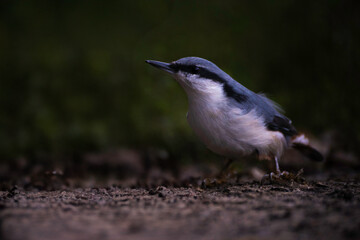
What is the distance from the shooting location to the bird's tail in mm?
4643

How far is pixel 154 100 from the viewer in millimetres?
7465

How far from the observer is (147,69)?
759cm

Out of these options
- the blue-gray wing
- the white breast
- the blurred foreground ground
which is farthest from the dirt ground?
the blue-gray wing

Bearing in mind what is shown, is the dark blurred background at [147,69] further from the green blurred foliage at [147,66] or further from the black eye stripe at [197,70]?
the black eye stripe at [197,70]

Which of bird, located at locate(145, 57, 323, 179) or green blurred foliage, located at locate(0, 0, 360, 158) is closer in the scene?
bird, located at locate(145, 57, 323, 179)

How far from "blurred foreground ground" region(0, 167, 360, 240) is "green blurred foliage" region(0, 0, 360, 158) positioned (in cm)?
348

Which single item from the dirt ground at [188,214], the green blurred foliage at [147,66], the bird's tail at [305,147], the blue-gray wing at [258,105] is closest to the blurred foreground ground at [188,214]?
the dirt ground at [188,214]

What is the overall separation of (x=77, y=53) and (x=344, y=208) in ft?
21.5

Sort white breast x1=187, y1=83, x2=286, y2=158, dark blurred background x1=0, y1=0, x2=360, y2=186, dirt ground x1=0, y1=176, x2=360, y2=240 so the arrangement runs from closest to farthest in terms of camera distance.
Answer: dirt ground x1=0, y1=176, x2=360, y2=240 → white breast x1=187, y1=83, x2=286, y2=158 → dark blurred background x1=0, y1=0, x2=360, y2=186

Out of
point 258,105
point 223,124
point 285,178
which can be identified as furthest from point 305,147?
point 223,124

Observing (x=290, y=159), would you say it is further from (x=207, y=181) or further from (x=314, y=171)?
(x=207, y=181)

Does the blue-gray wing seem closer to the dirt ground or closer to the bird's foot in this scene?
the bird's foot

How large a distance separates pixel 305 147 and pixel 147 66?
12.4ft

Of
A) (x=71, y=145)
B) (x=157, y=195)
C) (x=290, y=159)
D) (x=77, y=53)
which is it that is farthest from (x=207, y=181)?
(x=77, y=53)
